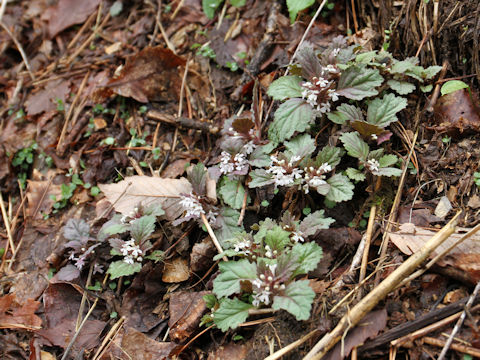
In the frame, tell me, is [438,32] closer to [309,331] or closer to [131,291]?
[309,331]

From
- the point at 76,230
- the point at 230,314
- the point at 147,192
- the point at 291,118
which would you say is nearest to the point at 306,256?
the point at 230,314

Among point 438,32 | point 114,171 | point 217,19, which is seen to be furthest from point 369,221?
point 217,19

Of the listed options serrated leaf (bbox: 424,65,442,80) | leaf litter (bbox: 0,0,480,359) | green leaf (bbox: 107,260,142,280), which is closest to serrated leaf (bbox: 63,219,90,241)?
leaf litter (bbox: 0,0,480,359)

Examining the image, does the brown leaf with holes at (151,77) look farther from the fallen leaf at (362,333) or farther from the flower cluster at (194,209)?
the fallen leaf at (362,333)

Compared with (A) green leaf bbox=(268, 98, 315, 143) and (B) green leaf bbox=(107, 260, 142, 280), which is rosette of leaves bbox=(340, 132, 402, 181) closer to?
(A) green leaf bbox=(268, 98, 315, 143)

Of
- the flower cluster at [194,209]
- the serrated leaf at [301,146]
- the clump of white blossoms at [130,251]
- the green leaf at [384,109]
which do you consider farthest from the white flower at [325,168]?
the clump of white blossoms at [130,251]
